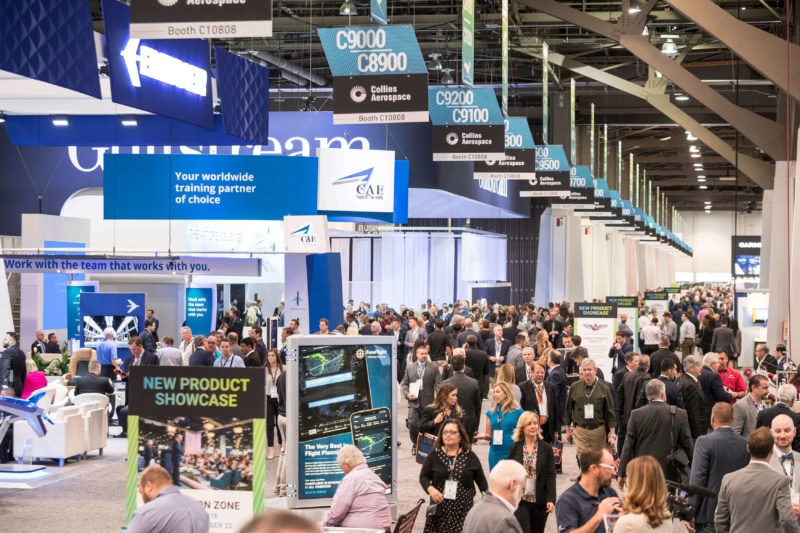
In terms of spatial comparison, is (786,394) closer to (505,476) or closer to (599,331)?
(505,476)

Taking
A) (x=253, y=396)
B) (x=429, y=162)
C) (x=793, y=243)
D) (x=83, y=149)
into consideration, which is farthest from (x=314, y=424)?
(x=83, y=149)

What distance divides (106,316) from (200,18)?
11.5 metres

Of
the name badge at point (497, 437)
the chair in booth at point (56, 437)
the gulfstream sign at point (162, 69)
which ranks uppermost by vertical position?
the gulfstream sign at point (162, 69)

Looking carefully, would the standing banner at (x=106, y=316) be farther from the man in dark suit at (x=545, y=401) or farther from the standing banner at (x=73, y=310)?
the man in dark suit at (x=545, y=401)

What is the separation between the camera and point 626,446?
7.59 meters

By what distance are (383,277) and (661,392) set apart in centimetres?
2155

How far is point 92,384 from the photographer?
12.1 meters

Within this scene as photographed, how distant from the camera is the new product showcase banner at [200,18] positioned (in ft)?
22.6

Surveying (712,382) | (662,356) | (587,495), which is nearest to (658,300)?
(662,356)

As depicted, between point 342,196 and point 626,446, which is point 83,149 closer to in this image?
point 342,196

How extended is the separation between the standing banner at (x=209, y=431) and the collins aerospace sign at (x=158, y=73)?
15.7 feet

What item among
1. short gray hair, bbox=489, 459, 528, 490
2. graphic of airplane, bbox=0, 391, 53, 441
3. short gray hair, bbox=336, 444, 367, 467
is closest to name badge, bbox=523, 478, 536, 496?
short gray hair, bbox=336, 444, 367, 467

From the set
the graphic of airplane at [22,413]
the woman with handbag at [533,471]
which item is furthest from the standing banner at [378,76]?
the woman with handbag at [533,471]

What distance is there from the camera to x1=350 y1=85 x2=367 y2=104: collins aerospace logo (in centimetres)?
1173
